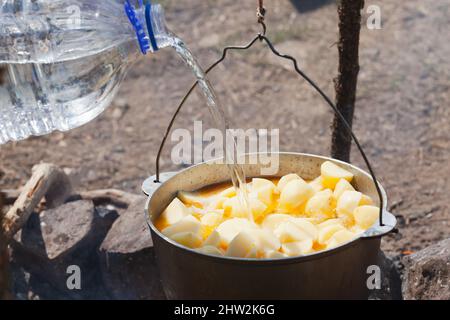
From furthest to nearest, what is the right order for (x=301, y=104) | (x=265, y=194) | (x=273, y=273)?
(x=301, y=104)
(x=265, y=194)
(x=273, y=273)

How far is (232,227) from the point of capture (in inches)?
79.7

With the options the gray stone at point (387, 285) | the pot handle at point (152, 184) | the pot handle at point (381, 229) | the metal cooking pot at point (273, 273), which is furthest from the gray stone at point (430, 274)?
the pot handle at point (152, 184)

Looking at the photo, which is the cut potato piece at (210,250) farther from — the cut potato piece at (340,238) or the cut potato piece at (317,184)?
the cut potato piece at (317,184)

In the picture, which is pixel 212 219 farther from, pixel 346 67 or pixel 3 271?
pixel 346 67

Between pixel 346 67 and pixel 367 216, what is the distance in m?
0.90

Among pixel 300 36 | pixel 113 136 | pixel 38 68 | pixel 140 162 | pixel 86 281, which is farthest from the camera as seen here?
pixel 300 36

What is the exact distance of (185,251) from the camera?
6.04 ft

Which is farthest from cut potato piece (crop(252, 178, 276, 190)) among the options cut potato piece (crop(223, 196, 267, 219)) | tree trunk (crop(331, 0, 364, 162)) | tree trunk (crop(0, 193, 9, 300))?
tree trunk (crop(0, 193, 9, 300))

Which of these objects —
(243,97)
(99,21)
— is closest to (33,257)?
(99,21)

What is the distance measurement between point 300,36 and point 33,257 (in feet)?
9.58

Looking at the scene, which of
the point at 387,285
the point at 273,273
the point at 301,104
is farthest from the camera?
the point at 301,104

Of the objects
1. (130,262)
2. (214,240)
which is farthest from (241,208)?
(130,262)

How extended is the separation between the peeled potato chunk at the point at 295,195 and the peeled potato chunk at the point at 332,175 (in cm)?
9
